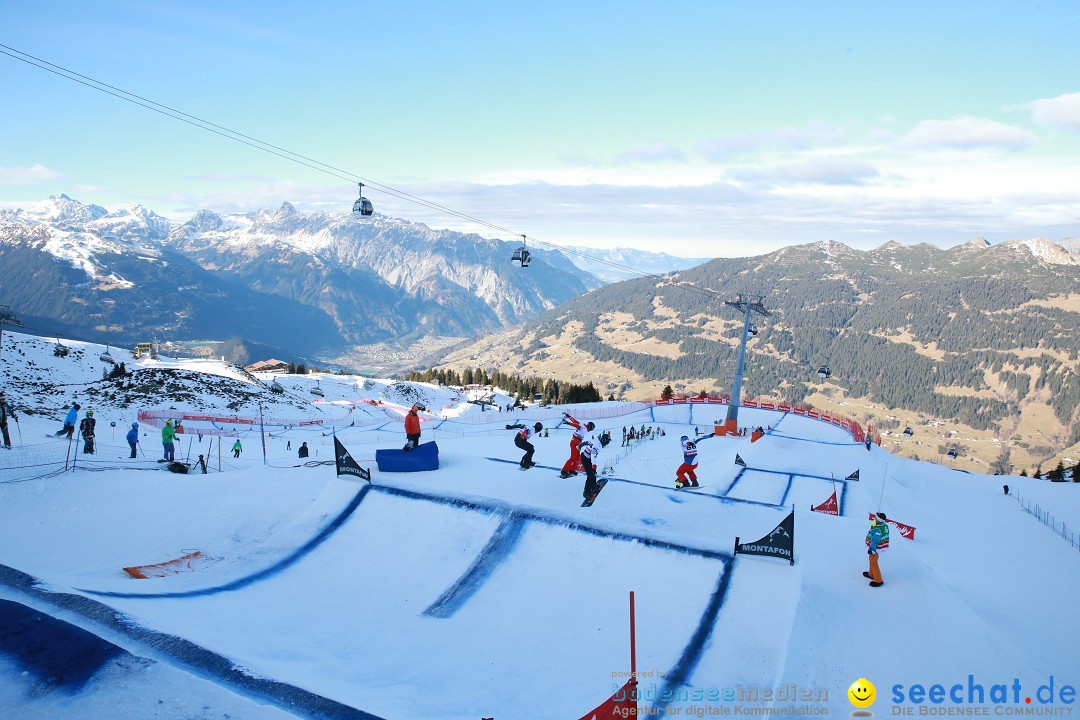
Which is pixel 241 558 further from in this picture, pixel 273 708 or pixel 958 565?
pixel 958 565

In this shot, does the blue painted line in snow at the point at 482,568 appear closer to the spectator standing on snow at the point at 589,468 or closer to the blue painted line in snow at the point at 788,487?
the spectator standing on snow at the point at 589,468

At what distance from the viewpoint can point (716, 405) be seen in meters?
45.5

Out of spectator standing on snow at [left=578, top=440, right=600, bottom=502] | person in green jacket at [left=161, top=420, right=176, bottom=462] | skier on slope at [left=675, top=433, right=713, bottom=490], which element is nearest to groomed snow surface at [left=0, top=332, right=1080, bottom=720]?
spectator standing on snow at [left=578, top=440, right=600, bottom=502]

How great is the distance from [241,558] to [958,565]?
18.2m

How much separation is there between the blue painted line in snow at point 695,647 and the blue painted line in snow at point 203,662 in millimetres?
3643

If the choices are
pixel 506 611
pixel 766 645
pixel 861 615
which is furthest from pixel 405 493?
pixel 861 615

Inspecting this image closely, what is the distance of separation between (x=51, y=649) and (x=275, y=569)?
14.6 feet

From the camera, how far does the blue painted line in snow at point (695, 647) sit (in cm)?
785

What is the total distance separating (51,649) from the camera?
7637 mm

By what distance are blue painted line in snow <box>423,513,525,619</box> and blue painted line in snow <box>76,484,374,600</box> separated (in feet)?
11.9

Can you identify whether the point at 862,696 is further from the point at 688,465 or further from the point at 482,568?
the point at 688,465

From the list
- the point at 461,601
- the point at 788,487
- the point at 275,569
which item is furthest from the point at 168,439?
the point at 788,487

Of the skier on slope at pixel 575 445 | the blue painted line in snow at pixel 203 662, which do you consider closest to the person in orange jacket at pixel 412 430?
the skier on slope at pixel 575 445

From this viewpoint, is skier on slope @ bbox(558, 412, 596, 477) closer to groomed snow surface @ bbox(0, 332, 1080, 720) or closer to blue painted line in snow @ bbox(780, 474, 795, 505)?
groomed snow surface @ bbox(0, 332, 1080, 720)
